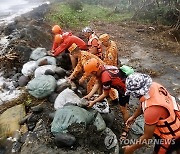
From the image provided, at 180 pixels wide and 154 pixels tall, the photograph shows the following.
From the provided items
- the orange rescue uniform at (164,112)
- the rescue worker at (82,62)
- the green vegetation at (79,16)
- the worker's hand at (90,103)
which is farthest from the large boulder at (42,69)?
the green vegetation at (79,16)

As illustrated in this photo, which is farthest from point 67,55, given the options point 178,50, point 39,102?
point 178,50

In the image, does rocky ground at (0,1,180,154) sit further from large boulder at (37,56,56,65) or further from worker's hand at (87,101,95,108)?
large boulder at (37,56,56,65)

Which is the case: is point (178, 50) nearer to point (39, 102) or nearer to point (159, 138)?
point (39, 102)

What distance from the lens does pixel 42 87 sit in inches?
177

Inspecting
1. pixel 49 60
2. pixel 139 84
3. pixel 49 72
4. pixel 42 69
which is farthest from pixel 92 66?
pixel 49 60

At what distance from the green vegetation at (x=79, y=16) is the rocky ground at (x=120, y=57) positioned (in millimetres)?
859

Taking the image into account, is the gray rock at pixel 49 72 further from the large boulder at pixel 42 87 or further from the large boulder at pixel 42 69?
the large boulder at pixel 42 87

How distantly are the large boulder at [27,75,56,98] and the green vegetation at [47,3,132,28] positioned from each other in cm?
838

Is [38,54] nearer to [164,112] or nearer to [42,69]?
[42,69]

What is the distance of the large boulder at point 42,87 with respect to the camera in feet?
14.7

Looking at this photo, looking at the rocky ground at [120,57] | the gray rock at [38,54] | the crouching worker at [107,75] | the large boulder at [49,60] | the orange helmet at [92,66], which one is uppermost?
the orange helmet at [92,66]

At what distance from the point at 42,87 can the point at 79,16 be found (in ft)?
34.3

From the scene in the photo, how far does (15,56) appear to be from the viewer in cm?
617

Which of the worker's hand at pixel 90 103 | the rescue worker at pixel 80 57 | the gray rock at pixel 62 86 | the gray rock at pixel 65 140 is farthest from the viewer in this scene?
the gray rock at pixel 62 86
